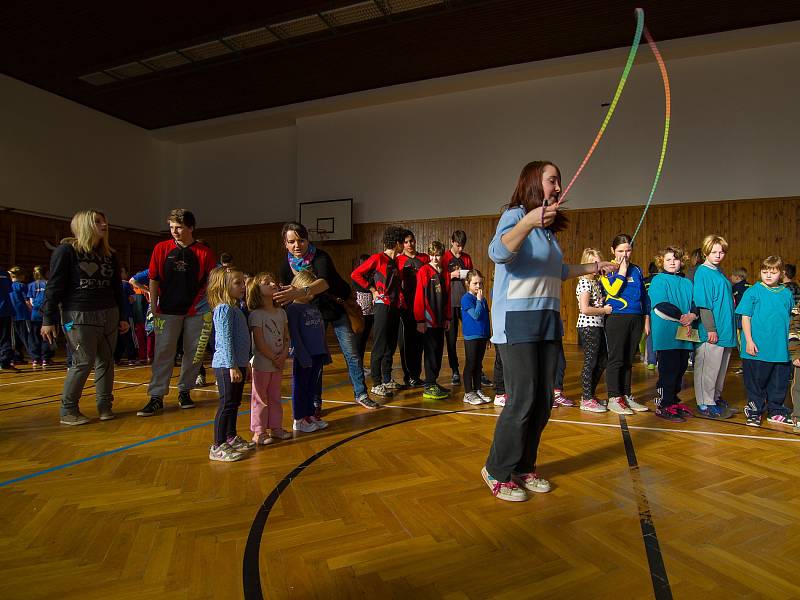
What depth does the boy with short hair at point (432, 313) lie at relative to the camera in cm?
443

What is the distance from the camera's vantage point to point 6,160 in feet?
34.2

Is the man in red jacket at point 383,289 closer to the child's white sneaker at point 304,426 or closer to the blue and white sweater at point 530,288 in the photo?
the child's white sneaker at point 304,426

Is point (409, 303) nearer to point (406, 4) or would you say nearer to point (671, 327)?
point (671, 327)

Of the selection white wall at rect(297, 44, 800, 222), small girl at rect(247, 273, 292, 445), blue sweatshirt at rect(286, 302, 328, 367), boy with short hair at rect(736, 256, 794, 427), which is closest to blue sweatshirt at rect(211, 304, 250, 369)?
small girl at rect(247, 273, 292, 445)

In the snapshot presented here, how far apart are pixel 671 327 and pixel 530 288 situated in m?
2.17

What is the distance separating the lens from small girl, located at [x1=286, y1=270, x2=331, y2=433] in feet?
10.8

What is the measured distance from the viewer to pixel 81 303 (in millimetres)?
3494

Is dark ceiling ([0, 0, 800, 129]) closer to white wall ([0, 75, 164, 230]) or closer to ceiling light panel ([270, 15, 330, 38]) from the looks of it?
ceiling light panel ([270, 15, 330, 38])

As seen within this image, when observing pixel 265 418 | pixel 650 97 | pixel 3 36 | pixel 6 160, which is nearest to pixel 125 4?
pixel 3 36

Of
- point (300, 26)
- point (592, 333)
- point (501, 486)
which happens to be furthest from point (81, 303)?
point (300, 26)

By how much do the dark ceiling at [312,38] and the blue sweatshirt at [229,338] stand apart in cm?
725

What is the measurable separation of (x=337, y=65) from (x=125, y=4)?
12.6ft

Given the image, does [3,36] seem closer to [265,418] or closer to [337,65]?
[337,65]

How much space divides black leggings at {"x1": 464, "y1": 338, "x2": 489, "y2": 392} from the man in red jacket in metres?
0.74
